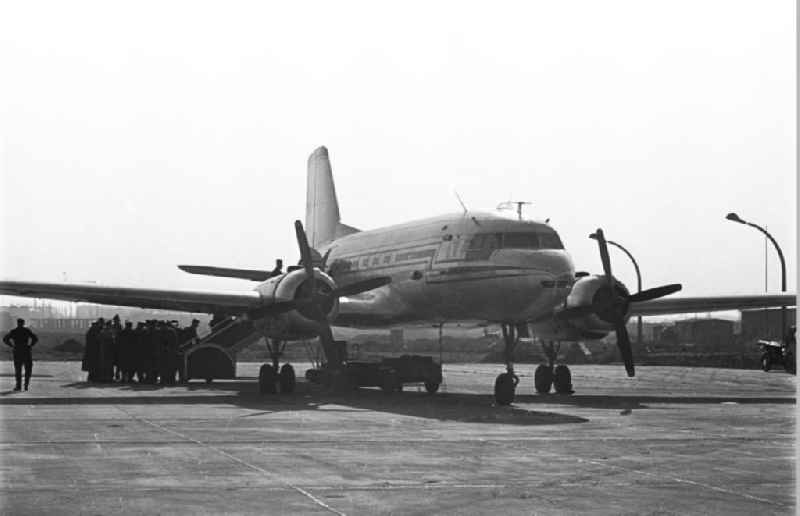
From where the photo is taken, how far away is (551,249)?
26.0m

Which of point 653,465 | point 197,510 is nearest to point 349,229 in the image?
point 653,465

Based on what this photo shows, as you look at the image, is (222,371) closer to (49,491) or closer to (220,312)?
(220,312)

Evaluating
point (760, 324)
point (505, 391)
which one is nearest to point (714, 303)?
point (505, 391)

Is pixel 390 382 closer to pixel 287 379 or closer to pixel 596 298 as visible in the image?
pixel 287 379

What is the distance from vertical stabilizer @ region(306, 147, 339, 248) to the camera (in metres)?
41.0

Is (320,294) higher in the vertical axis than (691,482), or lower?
higher

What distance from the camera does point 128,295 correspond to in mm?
27766

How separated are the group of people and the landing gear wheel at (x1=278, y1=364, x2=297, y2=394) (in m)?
7.02

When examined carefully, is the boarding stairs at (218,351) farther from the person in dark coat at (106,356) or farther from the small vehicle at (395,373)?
Answer: the small vehicle at (395,373)

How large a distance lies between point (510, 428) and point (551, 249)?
8862 millimetres

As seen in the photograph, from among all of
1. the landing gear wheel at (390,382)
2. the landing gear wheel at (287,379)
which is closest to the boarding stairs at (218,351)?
the landing gear wheel at (390,382)

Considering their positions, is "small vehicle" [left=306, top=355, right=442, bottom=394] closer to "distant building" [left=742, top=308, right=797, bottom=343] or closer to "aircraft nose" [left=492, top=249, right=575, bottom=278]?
"aircraft nose" [left=492, top=249, right=575, bottom=278]

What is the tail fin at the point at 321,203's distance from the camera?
40844 millimetres

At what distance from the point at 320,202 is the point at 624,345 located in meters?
18.6
